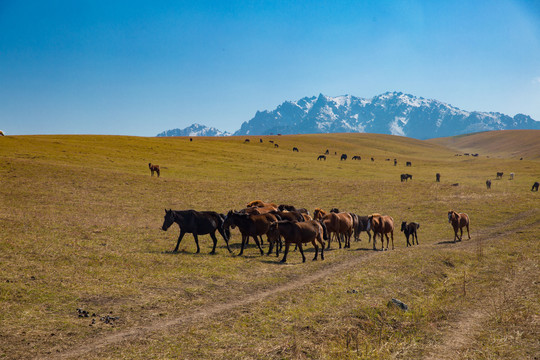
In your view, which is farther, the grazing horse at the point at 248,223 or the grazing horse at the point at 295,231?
the grazing horse at the point at 248,223

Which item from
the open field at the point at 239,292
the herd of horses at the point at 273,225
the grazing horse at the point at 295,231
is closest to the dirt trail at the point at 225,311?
the open field at the point at 239,292

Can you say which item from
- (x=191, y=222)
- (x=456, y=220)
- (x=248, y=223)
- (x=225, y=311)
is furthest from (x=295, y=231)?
(x=456, y=220)

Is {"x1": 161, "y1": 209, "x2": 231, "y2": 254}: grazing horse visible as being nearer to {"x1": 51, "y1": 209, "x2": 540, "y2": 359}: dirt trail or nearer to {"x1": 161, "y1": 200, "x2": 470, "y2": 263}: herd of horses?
{"x1": 161, "y1": 200, "x2": 470, "y2": 263}: herd of horses

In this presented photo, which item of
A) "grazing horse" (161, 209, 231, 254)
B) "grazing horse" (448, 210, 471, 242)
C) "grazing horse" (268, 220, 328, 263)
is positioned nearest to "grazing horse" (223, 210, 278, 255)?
"grazing horse" (161, 209, 231, 254)

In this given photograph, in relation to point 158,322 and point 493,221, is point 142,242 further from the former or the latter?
point 493,221

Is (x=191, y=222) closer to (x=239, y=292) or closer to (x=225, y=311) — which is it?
(x=239, y=292)

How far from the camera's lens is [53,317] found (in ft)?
35.1

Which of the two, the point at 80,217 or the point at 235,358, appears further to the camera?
the point at 80,217

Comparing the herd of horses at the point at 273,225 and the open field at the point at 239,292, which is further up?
the herd of horses at the point at 273,225

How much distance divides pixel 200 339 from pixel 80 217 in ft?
66.9

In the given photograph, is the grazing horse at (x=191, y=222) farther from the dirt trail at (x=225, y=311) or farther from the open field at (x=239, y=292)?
the dirt trail at (x=225, y=311)

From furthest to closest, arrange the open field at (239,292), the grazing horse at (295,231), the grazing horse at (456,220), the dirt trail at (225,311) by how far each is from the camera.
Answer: the grazing horse at (456,220)
the grazing horse at (295,231)
the open field at (239,292)
the dirt trail at (225,311)

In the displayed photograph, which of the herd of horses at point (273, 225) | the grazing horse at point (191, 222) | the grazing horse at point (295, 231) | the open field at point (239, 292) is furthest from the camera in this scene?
the grazing horse at point (191, 222)

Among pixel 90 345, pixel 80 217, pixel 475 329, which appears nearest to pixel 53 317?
pixel 90 345
